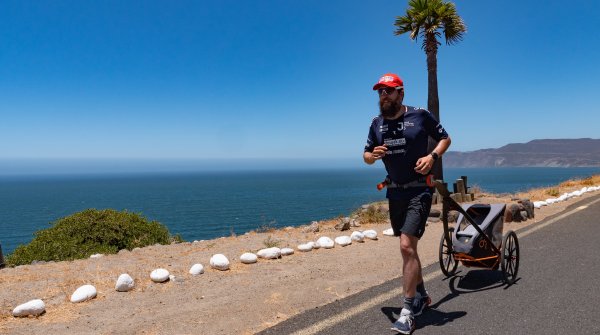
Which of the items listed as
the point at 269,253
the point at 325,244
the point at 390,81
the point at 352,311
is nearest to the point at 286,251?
the point at 269,253

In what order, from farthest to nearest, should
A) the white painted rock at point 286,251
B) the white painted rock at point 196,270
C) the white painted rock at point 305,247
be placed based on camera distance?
the white painted rock at point 305,247 → the white painted rock at point 286,251 → the white painted rock at point 196,270

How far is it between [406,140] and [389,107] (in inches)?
14.8

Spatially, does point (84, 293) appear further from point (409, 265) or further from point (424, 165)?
point (424, 165)

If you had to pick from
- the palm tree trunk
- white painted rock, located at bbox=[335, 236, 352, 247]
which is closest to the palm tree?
the palm tree trunk

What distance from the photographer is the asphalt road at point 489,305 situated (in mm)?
3984

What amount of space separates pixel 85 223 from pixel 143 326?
264 inches

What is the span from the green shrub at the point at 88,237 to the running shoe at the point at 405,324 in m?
7.43

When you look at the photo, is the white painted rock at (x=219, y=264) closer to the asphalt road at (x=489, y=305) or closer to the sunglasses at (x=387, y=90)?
the asphalt road at (x=489, y=305)

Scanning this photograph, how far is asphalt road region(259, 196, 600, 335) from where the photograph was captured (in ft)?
13.1

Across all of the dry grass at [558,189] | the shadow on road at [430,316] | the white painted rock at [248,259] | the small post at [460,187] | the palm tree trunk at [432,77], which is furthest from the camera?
the dry grass at [558,189]

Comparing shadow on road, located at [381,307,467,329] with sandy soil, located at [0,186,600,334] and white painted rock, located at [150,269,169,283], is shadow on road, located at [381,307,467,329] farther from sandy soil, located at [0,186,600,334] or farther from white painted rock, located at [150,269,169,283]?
white painted rock, located at [150,269,169,283]

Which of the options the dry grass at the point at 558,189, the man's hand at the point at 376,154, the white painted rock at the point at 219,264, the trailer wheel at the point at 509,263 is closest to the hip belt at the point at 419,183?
the man's hand at the point at 376,154

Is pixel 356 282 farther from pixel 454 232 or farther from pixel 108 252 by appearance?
pixel 108 252

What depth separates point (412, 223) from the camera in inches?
161
